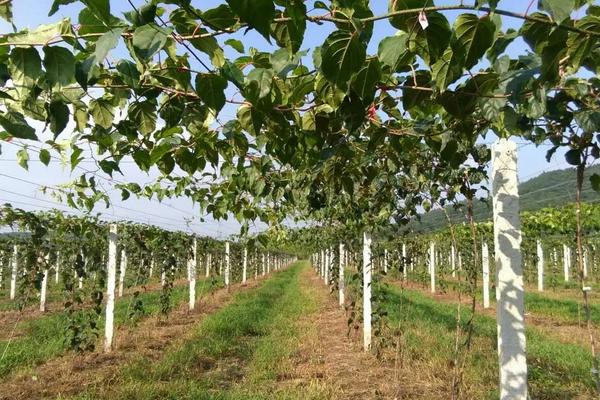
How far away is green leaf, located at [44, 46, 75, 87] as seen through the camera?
3.07 feet

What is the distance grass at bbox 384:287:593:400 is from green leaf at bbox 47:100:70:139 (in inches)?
134

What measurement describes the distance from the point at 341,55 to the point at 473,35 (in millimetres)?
266

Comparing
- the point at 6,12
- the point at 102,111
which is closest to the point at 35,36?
the point at 6,12

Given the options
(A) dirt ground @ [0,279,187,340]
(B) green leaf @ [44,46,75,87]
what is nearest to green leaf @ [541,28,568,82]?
(B) green leaf @ [44,46,75,87]

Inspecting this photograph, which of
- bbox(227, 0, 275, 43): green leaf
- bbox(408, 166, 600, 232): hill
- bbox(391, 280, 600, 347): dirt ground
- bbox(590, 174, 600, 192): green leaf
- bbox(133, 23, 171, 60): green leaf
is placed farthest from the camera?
bbox(391, 280, 600, 347): dirt ground

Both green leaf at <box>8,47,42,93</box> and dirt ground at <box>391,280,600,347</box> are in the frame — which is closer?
green leaf at <box>8,47,42,93</box>

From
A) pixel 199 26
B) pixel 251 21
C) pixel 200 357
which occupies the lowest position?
pixel 200 357

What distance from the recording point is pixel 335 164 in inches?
87.9

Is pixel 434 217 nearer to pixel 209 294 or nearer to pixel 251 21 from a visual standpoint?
pixel 251 21

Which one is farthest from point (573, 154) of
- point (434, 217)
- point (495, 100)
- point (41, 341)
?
point (41, 341)

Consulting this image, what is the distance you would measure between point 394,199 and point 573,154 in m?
2.12

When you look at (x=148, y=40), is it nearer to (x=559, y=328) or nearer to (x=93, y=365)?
(x=93, y=365)

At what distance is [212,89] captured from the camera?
124cm

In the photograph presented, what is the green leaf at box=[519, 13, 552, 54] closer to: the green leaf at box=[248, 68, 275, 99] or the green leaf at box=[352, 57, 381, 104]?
the green leaf at box=[352, 57, 381, 104]
